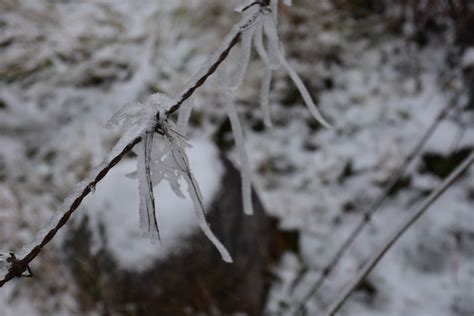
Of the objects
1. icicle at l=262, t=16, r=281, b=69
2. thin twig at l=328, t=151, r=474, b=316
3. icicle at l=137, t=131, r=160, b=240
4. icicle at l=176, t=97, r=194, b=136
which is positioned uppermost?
icicle at l=262, t=16, r=281, b=69

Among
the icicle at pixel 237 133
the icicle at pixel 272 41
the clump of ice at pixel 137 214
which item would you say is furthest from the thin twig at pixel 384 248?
the clump of ice at pixel 137 214

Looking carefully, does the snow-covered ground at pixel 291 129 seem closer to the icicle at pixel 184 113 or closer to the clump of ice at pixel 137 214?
the clump of ice at pixel 137 214

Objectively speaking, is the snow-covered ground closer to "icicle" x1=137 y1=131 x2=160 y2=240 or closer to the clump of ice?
the clump of ice

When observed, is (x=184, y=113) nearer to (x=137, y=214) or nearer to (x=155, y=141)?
(x=155, y=141)

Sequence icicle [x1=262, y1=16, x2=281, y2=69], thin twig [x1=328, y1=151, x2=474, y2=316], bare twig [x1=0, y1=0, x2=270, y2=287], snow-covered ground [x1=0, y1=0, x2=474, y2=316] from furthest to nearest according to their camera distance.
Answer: snow-covered ground [x1=0, y1=0, x2=474, y2=316]
thin twig [x1=328, y1=151, x2=474, y2=316]
icicle [x1=262, y1=16, x2=281, y2=69]
bare twig [x1=0, y1=0, x2=270, y2=287]

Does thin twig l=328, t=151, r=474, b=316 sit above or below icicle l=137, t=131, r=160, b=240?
below

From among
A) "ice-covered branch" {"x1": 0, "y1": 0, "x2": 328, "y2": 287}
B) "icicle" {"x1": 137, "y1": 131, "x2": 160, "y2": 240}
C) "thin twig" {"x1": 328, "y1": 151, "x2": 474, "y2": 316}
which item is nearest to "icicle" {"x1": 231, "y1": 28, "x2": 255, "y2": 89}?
"ice-covered branch" {"x1": 0, "y1": 0, "x2": 328, "y2": 287}

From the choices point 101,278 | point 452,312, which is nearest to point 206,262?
point 101,278
